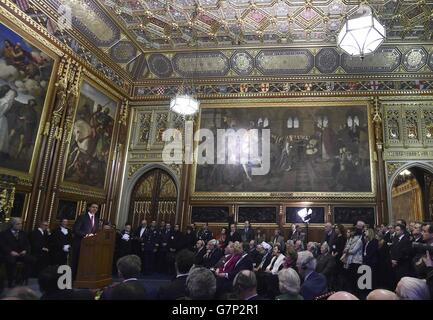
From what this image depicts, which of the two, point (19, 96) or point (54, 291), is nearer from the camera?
point (54, 291)

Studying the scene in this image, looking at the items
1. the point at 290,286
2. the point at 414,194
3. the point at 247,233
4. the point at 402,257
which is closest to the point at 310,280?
the point at 290,286

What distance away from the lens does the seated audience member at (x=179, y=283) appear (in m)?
3.06

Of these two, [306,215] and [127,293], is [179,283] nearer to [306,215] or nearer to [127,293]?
[127,293]

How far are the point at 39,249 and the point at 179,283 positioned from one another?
6405 mm

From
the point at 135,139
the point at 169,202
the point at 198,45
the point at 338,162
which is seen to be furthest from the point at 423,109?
the point at 135,139

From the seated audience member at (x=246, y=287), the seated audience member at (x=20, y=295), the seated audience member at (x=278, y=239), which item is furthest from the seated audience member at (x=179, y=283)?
the seated audience member at (x=278, y=239)

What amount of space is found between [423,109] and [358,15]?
24.4 ft

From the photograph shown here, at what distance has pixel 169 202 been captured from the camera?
13.2m

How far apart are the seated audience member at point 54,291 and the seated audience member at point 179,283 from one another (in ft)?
2.64

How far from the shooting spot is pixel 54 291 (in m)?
2.54

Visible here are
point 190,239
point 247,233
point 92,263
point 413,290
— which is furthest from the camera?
point 247,233

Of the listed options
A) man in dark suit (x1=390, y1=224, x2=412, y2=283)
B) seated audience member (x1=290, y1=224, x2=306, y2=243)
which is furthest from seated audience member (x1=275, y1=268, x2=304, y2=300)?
seated audience member (x1=290, y1=224, x2=306, y2=243)

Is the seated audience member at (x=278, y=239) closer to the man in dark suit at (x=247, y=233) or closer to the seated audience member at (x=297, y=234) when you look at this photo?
the seated audience member at (x=297, y=234)

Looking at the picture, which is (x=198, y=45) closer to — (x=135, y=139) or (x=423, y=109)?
(x=135, y=139)
